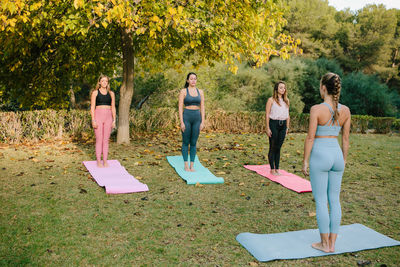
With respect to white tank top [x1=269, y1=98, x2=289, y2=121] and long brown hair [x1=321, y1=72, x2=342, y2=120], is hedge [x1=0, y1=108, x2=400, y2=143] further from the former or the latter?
long brown hair [x1=321, y1=72, x2=342, y2=120]

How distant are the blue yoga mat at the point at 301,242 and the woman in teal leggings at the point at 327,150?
395mm

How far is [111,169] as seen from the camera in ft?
25.0

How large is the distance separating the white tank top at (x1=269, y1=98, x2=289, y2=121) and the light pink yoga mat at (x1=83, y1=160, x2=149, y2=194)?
3119 millimetres

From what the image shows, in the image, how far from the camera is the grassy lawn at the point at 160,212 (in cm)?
391

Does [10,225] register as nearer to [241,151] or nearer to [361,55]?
[241,151]

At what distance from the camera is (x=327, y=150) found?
3809 mm

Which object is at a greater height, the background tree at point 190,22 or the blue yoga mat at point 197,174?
the background tree at point 190,22

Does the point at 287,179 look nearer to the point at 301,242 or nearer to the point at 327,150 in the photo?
the point at 301,242

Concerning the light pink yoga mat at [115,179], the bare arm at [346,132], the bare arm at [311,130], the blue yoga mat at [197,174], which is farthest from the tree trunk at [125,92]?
the bare arm at [346,132]

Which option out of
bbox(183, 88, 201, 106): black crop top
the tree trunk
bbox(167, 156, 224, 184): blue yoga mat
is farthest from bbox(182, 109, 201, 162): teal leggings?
the tree trunk

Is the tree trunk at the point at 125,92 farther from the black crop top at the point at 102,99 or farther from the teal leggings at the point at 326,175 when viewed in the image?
the teal leggings at the point at 326,175

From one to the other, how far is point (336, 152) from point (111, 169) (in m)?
5.21

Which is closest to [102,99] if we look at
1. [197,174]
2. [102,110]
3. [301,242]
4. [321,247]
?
[102,110]

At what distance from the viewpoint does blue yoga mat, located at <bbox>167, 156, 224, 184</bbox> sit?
6898 millimetres
